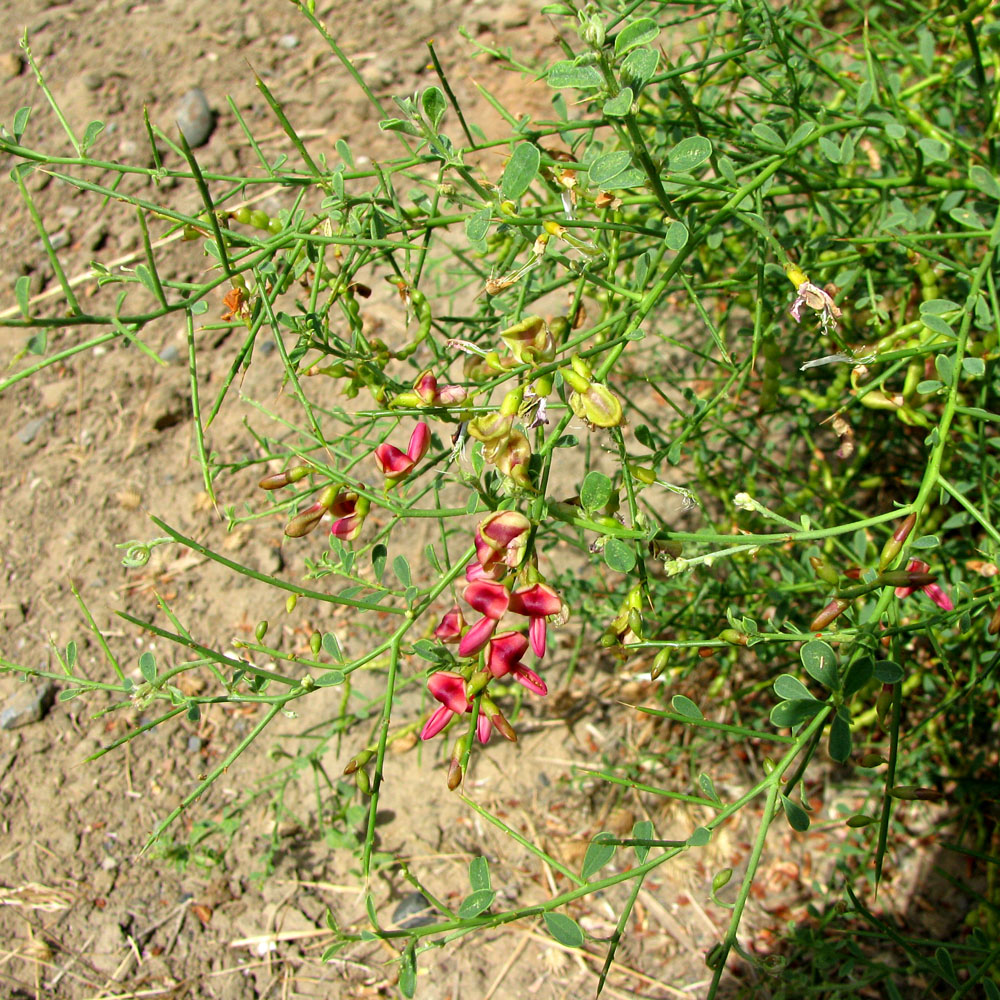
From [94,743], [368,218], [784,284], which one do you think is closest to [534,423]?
[368,218]

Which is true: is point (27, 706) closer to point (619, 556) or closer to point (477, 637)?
point (477, 637)

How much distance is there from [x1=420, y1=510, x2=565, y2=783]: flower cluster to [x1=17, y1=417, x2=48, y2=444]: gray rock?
199 centimetres

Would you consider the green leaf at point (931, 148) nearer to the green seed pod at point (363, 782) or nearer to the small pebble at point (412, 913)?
the green seed pod at point (363, 782)

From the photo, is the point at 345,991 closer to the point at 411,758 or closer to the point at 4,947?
the point at 411,758

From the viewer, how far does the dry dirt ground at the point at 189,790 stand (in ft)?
5.82

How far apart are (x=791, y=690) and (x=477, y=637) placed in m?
0.33

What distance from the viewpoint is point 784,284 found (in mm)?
1505

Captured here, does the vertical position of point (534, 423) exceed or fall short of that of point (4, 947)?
it exceeds it

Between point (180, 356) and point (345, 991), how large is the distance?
5.82 feet

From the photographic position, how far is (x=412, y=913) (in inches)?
70.4

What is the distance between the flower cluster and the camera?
0.86 m

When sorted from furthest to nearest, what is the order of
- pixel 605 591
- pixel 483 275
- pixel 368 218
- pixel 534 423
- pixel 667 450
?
pixel 605 591
pixel 483 275
pixel 368 218
pixel 667 450
pixel 534 423

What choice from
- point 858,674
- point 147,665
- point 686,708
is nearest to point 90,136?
point 147,665

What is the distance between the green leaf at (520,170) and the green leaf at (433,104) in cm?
11
